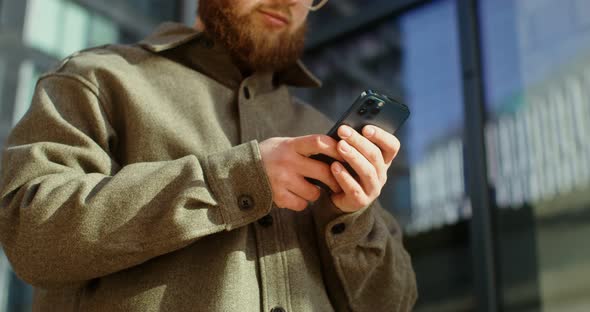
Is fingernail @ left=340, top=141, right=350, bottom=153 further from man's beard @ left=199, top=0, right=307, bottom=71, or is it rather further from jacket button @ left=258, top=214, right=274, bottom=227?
man's beard @ left=199, top=0, right=307, bottom=71

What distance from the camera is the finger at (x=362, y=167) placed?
1.00 meters

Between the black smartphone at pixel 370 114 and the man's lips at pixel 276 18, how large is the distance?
0.44m

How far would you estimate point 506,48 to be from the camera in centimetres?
294

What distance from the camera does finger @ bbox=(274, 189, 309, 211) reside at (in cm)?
106

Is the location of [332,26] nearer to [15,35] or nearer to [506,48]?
[506,48]

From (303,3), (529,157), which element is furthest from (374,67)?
(303,3)

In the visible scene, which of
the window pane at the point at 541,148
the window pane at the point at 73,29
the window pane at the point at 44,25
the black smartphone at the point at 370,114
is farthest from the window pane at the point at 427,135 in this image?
the black smartphone at the point at 370,114

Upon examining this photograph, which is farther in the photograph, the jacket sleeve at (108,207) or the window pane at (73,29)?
the window pane at (73,29)

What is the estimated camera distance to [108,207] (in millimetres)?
1020

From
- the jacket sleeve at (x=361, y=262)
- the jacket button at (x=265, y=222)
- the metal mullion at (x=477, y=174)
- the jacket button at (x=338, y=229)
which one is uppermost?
the jacket button at (x=265, y=222)

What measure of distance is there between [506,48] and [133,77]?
6.85 ft

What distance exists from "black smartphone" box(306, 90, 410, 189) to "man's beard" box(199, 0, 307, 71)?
0.42 m

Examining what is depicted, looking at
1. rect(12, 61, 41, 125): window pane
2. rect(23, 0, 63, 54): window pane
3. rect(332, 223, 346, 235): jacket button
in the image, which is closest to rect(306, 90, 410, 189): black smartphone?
rect(332, 223, 346, 235): jacket button

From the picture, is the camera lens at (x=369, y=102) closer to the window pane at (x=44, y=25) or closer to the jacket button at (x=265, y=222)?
the jacket button at (x=265, y=222)
